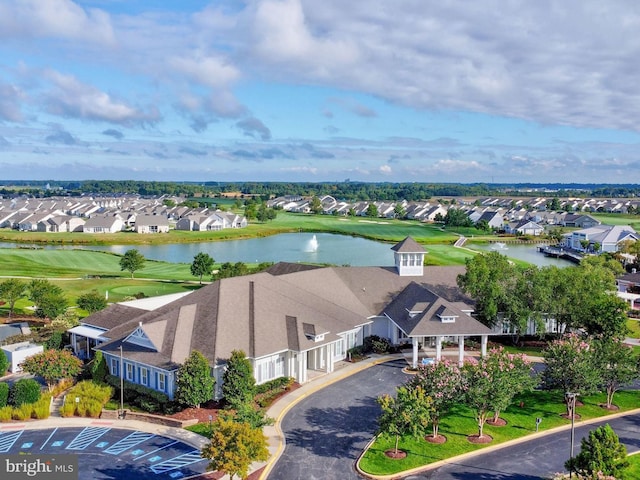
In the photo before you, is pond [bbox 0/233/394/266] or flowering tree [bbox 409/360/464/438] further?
pond [bbox 0/233/394/266]

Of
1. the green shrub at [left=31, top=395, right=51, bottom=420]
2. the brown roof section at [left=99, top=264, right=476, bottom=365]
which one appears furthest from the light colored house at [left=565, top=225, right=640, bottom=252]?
the green shrub at [left=31, top=395, right=51, bottom=420]

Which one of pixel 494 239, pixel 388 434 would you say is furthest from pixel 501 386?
pixel 494 239

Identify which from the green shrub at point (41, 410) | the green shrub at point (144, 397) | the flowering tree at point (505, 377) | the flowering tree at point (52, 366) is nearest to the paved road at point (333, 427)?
the flowering tree at point (505, 377)

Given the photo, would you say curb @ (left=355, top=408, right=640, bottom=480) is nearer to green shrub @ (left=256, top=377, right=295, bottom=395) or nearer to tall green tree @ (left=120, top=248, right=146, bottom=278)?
green shrub @ (left=256, top=377, right=295, bottom=395)

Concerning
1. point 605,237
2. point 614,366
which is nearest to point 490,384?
point 614,366

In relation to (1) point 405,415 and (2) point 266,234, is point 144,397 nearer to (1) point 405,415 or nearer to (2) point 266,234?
(1) point 405,415

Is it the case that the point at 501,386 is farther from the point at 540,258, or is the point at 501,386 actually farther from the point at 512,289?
the point at 540,258

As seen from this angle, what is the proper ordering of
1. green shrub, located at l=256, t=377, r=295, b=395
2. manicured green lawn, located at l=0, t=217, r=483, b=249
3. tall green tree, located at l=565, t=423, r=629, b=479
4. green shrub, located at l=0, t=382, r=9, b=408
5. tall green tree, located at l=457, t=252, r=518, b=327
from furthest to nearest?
manicured green lawn, located at l=0, t=217, r=483, b=249 → tall green tree, located at l=457, t=252, r=518, b=327 → green shrub, located at l=256, t=377, r=295, b=395 → green shrub, located at l=0, t=382, r=9, b=408 → tall green tree, located at l=565, t=423, r=629, b=479
